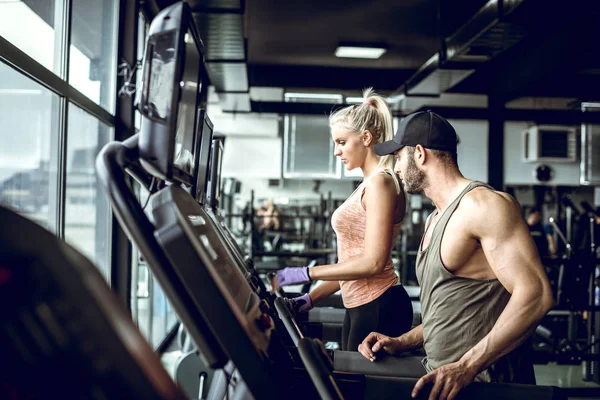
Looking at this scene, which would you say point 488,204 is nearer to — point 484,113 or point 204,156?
point 204,156

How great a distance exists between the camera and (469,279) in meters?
1.66

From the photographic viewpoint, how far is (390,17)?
21.8 feet

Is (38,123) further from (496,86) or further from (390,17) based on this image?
(496,86)

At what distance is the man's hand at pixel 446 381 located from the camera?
143cm

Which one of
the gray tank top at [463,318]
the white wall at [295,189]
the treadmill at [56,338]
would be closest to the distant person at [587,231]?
the gray tank top at [463,318]

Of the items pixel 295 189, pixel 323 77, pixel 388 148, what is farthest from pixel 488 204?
pixel 295 189

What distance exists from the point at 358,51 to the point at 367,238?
6146 mm

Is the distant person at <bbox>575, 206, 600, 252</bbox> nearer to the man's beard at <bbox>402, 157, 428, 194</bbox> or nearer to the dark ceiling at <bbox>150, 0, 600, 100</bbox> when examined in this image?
the dark ceiling at <bbox>150, 0, 600, 100</bbox>

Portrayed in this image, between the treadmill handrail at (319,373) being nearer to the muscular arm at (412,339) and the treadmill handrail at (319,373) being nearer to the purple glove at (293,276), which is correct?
the purple glove at (293,276)

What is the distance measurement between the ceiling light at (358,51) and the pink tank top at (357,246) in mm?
5697

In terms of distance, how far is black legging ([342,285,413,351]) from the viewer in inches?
→ 83.5

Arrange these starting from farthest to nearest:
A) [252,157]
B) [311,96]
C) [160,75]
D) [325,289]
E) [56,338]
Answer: [252,157]
[311,96]
[325,289]
[160,75]
[56,338]

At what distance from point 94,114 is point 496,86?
6487 mm

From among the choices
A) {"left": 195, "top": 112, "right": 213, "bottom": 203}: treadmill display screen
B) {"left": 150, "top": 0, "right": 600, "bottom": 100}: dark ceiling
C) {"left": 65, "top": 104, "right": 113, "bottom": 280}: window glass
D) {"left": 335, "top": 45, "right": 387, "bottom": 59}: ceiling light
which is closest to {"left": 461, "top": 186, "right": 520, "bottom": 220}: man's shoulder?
{"left": 195, "top": 112, "right": 213, "bottom": 203}: treadmill display screen
